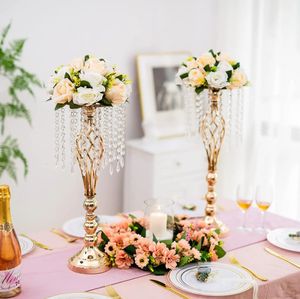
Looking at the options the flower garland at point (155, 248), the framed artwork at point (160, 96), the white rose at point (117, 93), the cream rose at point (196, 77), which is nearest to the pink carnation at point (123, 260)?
the flower garland at point (155, 248)

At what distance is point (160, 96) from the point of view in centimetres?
381

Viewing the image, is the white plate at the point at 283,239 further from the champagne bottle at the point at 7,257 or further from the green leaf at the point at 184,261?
the champagne bottle at the point at 7,257

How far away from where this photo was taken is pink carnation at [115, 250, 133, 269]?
72.6 inches

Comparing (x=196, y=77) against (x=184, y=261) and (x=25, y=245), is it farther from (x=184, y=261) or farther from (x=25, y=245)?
(x=25, y=245)

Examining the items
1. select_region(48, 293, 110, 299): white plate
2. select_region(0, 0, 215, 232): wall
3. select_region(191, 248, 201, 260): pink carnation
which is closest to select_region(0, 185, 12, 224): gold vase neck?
select_region(48, 293, 110, 299): white plate

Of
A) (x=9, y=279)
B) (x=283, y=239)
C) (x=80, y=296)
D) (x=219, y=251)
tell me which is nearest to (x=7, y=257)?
(x=9, y=279)

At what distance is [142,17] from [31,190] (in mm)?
1396

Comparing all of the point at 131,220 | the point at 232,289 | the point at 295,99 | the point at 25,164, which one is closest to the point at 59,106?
the point at 131,220

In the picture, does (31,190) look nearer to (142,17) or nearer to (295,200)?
(142,17)

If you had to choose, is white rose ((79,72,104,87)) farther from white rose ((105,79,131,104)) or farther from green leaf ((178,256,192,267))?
green leaf ((178,256,192,267))

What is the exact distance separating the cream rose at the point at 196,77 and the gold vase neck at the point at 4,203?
2.93ft

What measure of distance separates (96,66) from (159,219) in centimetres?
60

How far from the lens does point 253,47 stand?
3.76 metres

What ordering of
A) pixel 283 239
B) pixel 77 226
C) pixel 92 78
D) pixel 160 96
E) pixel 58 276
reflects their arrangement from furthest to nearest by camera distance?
pixel 160 96
pixel 77 226
pixel 283 239
pixel 58 276
pixel 92 78
